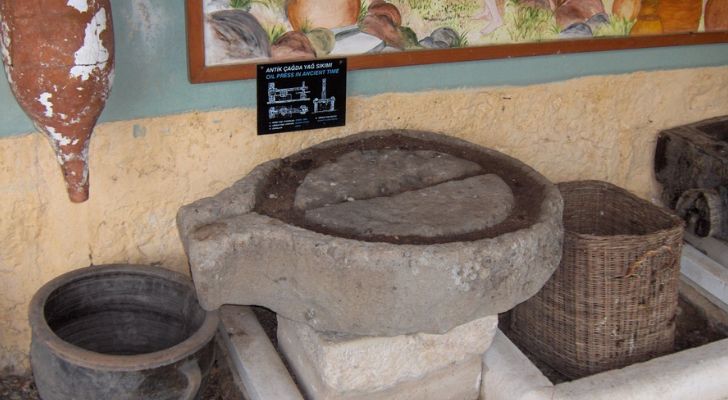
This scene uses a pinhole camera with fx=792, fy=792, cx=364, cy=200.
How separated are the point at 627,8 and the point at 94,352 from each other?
2.57m

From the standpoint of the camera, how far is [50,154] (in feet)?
8.63

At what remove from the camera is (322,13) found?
2855 mm

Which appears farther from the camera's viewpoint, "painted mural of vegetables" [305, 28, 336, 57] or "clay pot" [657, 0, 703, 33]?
"clay pot" [657, 0, 703, 33]

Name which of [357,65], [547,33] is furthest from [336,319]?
[547,33]

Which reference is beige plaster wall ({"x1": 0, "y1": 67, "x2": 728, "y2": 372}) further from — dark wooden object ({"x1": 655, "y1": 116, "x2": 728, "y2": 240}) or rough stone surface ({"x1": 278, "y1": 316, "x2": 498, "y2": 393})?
rough stone surface ({"x1": 278, "y1": 316, "x2": 498, "y2": 393})

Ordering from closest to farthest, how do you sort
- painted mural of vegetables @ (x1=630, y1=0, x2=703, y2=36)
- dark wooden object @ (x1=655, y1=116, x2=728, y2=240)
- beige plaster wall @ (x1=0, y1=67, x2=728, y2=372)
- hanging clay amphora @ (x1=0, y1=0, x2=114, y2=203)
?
hanging clay amphora @ (x1=0, y1=0, x2=114, y2=203) < beige plaster wall @ (x1=0, y1=67, x2=728, y2=372) < dark wooden object @ (x1=655, y1=116, x2=728, y2=240) < painted mural of vegetables @ (x1=630, y1=0, x2=703, y2=36)

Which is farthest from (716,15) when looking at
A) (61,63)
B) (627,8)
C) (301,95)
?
(61,63)

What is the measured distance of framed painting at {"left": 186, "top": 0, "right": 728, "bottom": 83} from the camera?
274 centimetres

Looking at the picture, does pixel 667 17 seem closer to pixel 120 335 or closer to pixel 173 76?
pixel 173 76

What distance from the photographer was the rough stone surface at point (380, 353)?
97.3 inches

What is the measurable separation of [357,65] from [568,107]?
1072 mm

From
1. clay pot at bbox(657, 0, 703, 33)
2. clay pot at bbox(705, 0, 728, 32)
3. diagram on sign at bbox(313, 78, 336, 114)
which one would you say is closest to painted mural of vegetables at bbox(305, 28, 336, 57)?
diagram on sign at bbox(313, 78, 336, 114)

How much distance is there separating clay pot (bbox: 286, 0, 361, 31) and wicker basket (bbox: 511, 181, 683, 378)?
1125 millimetres

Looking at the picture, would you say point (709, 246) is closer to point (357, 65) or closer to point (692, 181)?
point (692, 181)
